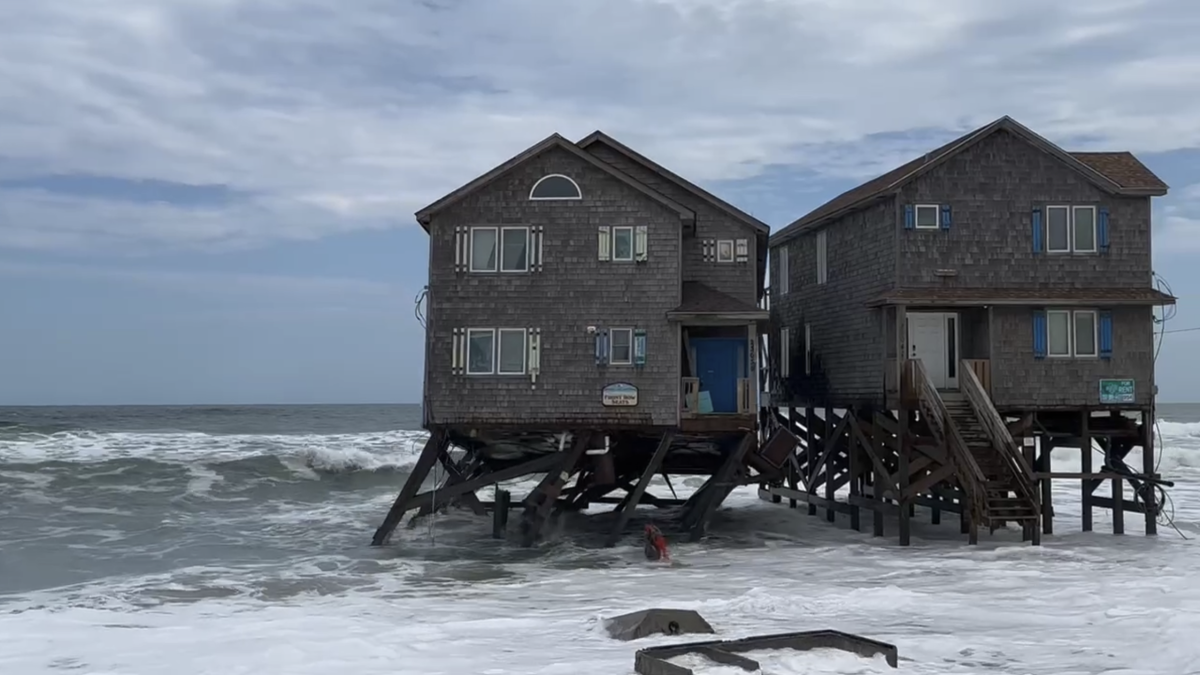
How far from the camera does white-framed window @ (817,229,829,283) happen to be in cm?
2864

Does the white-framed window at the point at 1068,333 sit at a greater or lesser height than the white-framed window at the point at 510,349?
greater

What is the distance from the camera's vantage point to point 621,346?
2358 centimetres

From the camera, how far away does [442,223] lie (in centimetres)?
2406

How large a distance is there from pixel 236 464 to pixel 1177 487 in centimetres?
3845

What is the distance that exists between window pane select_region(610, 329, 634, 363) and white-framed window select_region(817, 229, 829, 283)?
285 inches

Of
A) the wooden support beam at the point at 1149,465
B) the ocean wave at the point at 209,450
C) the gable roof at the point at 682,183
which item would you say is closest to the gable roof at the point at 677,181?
the gable roof at the point at 682,183

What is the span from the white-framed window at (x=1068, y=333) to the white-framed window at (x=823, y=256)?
5800 mm

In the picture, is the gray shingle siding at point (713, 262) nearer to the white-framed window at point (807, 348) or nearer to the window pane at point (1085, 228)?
the white-framed window at point (807, 348)

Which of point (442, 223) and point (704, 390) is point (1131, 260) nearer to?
point (704, 390)

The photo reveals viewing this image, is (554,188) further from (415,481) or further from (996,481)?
(996,481)

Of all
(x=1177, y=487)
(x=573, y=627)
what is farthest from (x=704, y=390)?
(x=1177, y=487)

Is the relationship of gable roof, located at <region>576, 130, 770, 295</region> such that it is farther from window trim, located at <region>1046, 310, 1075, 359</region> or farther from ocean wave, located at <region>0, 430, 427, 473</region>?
ocean wave, located at <region>0, 430, 427, 473</region>

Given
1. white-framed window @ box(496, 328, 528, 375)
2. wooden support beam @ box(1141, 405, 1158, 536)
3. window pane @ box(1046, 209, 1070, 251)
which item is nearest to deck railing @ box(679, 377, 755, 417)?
white-framed window @ box(496, 328, 528, 375)

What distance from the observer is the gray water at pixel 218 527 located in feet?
68.5
